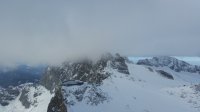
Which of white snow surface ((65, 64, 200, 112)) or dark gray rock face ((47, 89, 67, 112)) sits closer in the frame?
dark gray rock face ((47, 89, 67, 112))

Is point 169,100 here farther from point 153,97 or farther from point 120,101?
point 120,101

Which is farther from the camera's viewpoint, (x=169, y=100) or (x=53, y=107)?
(x=169, y=100)

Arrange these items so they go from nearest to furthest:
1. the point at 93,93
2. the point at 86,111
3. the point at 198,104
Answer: the point at 86,111 < the point at 93,93 < the point at 198,104

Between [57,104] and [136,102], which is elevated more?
[57,104]

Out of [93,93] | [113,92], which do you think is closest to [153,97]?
[113,92]

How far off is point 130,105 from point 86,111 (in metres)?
20.3

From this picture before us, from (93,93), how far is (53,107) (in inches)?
596

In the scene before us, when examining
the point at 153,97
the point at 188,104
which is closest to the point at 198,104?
the point at 188,104

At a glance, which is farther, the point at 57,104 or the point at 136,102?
the point at 136,102

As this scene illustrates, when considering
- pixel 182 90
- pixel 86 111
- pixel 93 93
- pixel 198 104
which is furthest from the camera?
pixel 182 90

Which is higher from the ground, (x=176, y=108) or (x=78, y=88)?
(x=78, y=88)

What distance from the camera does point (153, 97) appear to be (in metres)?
171

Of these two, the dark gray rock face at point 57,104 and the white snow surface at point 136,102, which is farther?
the white snow surface at point 136,102

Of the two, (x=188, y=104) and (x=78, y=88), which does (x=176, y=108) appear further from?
(x=78, y=88)
